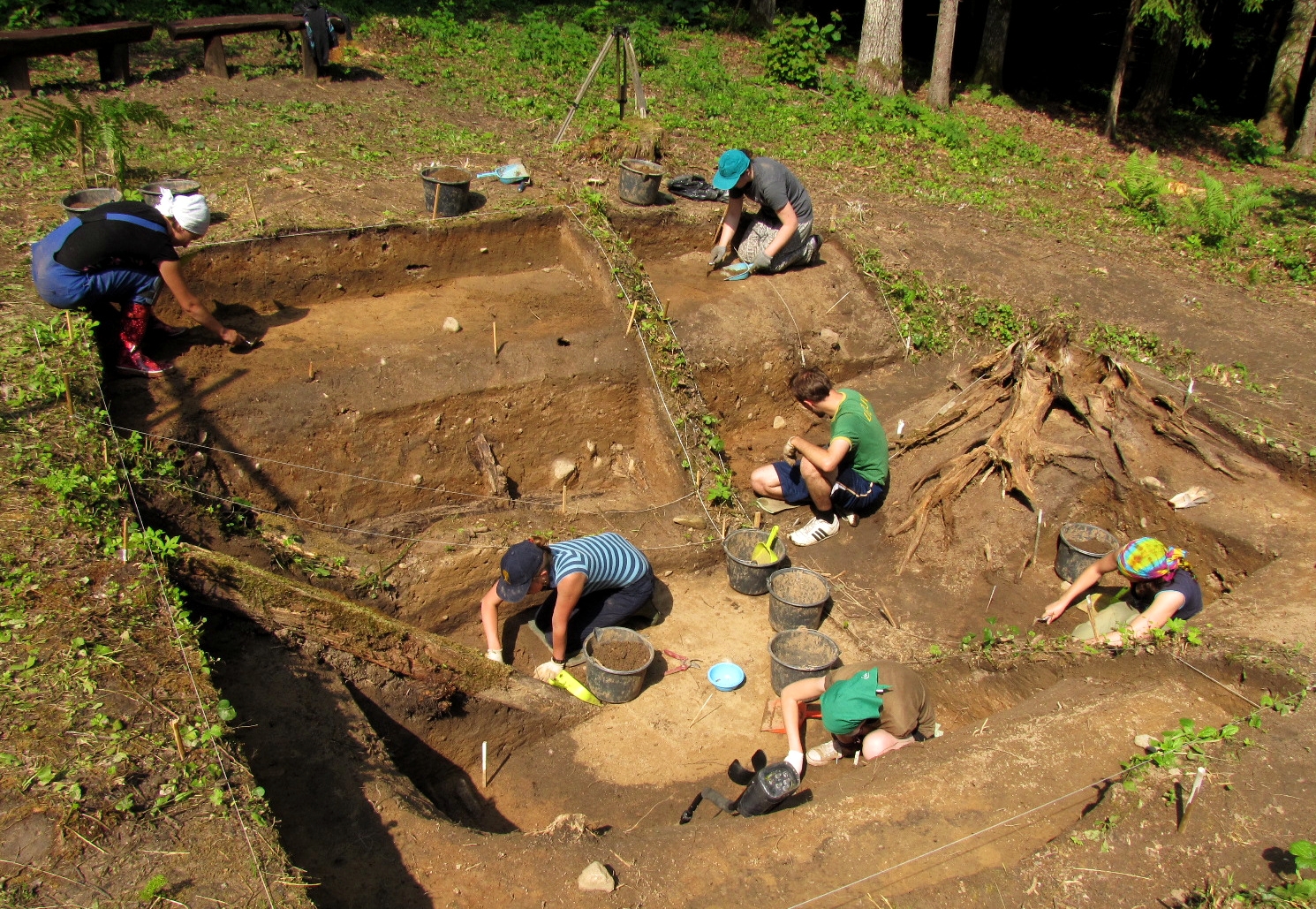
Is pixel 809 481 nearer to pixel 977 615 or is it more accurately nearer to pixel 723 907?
pixel 977 615

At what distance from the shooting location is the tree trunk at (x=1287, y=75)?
14.9 metres

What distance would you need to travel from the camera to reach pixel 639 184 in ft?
31.4

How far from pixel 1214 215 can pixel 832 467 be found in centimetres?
776

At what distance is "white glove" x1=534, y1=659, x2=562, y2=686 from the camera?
18.4 feet

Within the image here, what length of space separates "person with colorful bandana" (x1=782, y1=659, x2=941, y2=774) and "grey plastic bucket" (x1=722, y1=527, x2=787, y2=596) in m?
1.37

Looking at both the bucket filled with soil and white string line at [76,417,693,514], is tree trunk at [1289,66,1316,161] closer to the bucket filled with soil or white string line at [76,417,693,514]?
white string line at [76,417,693,514]

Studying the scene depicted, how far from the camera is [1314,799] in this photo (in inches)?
156

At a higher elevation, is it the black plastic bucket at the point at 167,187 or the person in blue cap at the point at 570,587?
the black plastic bucket at the point at 167,187

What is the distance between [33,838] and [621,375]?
534cm

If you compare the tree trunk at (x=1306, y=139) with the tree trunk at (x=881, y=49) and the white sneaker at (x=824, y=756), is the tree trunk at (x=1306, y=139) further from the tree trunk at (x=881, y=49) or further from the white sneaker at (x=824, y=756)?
the white sneaker at (x=824, y=756)

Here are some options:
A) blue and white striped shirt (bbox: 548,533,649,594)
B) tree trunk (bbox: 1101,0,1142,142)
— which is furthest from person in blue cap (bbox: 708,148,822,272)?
tree trunk (bbox: 1101,0,1142,142)

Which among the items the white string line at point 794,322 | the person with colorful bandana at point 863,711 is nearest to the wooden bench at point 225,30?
the white string line at point 794,322

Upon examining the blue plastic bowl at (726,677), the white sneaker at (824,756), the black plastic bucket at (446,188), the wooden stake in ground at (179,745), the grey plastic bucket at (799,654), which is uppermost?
the black plastic bucket at (446,188)

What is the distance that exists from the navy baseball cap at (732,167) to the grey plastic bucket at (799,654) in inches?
178
